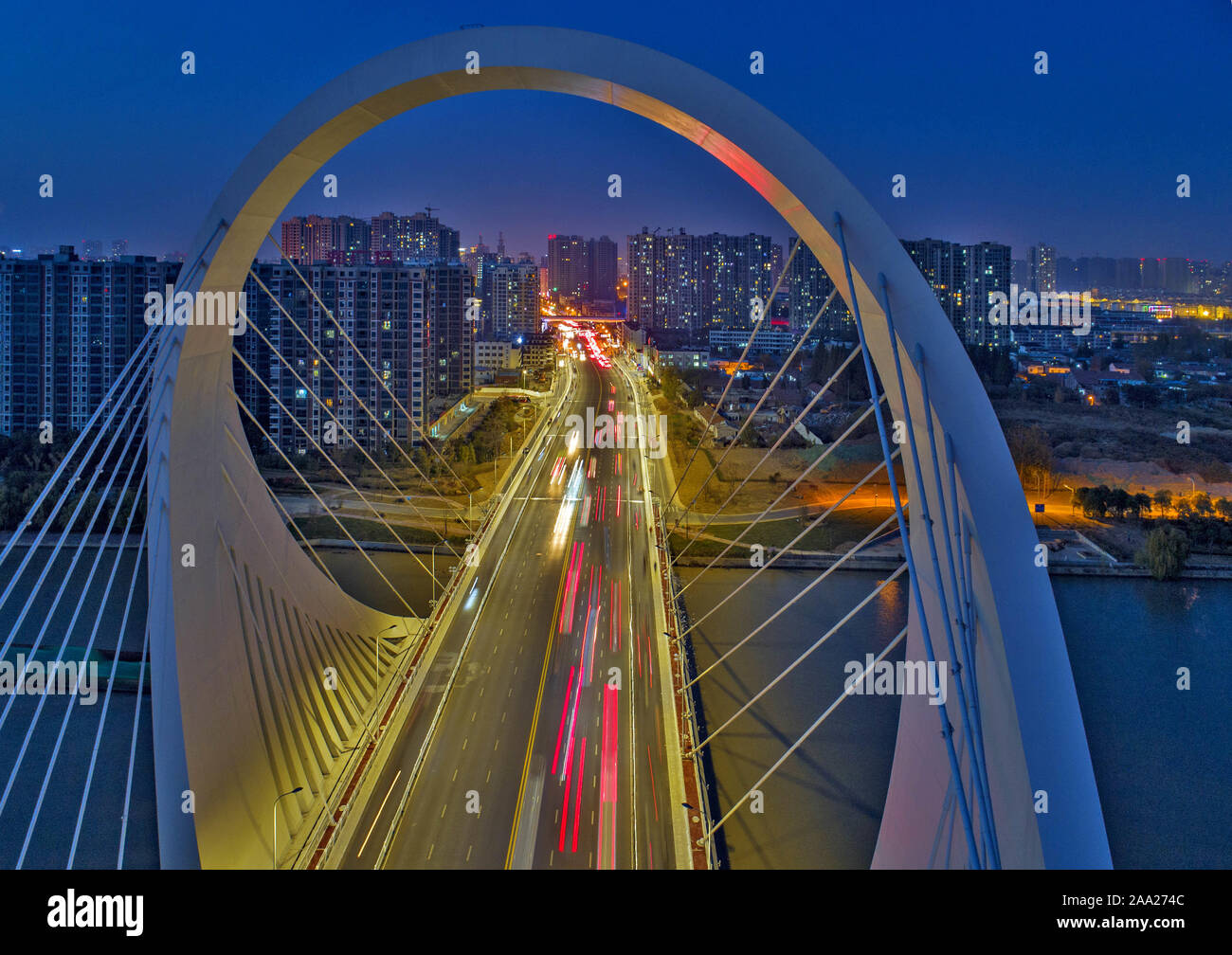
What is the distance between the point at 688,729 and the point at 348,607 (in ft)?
10.0

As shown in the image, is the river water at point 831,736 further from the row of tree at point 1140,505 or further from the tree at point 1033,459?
the tree at point 1033,459

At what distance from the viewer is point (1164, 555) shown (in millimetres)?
14508

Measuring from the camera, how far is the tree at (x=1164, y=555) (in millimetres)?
14516

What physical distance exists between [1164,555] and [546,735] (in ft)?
42.0

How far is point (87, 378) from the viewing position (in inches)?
781

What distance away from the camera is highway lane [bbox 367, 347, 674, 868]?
5473 millimetres

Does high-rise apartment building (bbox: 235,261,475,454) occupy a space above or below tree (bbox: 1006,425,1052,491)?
above

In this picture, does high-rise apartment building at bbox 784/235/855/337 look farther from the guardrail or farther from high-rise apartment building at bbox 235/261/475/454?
the guardrail

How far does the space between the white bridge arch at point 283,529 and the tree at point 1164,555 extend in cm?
1383

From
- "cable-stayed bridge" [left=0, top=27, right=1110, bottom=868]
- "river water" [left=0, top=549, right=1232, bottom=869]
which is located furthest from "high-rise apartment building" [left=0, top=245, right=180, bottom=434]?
"cable-stayed bridge" [left=0, top=27, right=1110, bottom=868]

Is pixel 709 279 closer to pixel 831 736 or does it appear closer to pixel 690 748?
pixel 831 736

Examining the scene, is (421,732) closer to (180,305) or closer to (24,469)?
(180,305)

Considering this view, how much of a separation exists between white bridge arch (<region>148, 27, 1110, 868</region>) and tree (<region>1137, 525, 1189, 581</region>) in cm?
1383

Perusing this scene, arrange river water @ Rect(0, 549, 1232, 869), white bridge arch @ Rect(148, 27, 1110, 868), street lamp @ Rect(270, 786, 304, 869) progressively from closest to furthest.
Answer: white bridge arch @ Rect(148, 27, 1110, 868) < street lamp @ Rect(270, 786, 304, 869) < river water @ Rect(0, 549, 1232, 869)
